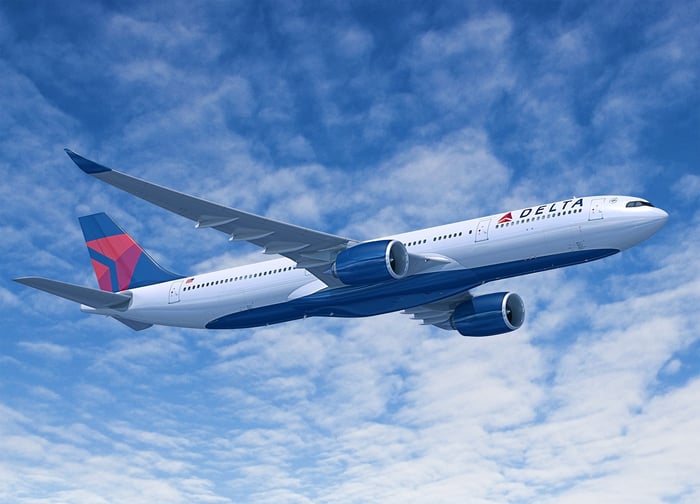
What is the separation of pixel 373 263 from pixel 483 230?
222 inches

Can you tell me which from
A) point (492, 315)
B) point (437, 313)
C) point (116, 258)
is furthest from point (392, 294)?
point (116, 258)

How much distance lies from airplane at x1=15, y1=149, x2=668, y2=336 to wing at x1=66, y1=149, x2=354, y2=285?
0.05m

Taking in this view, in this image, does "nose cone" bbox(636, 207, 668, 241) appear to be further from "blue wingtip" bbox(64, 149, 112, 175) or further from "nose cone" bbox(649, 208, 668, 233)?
"blue wingtip" bbox(64, 149, 112, 175)

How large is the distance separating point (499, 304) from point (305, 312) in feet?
35.7

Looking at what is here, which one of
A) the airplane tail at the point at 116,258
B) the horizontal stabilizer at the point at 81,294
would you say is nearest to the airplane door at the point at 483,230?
the airplane tail at the point at 116,258

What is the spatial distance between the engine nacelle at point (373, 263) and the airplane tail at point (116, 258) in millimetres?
16016

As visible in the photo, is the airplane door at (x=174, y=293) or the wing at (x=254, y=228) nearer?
the wing at (x=254, y=228)

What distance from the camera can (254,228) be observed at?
41250 mm

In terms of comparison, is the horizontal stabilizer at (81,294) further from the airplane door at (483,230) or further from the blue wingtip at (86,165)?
the airplane door at (483,230)

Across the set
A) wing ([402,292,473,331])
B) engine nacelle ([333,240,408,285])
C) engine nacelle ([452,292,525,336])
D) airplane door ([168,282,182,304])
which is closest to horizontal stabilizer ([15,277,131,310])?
airplane door ([168,282,182,304])

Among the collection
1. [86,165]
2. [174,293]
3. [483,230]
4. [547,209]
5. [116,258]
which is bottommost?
[483,230]

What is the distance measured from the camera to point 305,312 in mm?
44500

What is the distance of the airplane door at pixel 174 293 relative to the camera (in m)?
49.2

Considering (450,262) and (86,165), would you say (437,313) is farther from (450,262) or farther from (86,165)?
(86,165)
